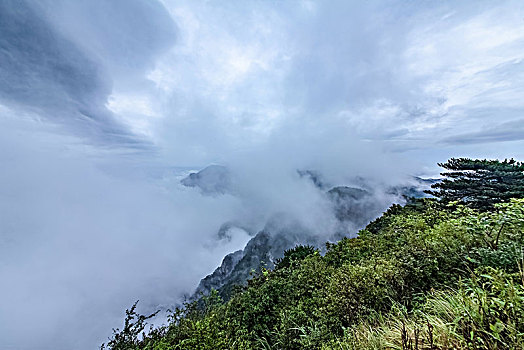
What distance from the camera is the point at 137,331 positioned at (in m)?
3.25

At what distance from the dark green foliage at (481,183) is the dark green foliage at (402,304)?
1187cm

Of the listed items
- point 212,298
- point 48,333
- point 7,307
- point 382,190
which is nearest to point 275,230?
point 382,190

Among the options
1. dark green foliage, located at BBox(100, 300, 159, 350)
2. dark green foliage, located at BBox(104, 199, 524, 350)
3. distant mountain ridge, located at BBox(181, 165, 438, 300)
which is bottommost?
dark green foliage, located at BBox(104, 199, 524, 350)

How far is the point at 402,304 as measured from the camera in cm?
382

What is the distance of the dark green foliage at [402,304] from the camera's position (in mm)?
2213

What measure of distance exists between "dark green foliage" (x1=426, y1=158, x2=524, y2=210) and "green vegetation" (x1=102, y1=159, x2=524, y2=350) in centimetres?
1193

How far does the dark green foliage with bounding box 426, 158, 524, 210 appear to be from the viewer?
46.1 ft

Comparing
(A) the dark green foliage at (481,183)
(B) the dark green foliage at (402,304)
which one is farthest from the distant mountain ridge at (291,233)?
(B) the dark green foliage at (402,304)

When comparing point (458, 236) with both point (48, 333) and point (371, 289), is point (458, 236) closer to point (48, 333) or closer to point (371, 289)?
point (371, 289)

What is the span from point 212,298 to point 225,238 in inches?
6873

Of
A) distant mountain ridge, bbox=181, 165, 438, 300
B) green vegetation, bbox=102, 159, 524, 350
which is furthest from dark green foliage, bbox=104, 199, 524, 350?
distant mountain ridge, bbox=181, 165, 438, 300

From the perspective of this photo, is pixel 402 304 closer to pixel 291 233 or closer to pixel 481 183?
pixel 481 183

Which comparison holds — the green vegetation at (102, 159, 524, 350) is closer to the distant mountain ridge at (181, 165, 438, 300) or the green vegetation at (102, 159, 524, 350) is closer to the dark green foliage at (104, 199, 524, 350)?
the dark green foliage at (104, 199, 524, 350)

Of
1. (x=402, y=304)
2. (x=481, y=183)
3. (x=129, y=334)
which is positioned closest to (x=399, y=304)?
(x=402, y=304)
